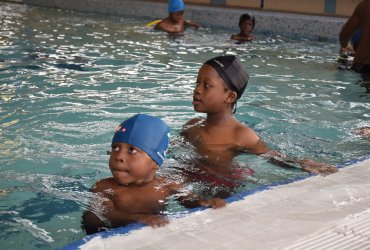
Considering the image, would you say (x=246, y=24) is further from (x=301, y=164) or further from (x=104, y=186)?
(x=104, y=186)

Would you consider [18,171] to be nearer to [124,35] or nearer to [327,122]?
[327,122]

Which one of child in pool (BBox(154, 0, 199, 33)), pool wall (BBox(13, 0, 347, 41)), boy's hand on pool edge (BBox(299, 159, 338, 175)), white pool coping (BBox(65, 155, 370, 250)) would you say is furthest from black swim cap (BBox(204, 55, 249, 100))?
pool wall (BBox(13, 0, 347, 41))

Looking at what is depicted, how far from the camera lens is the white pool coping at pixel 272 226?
2676 millimetres

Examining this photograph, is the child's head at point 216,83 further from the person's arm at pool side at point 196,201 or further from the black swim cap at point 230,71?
the person's arm at pool side at point 196,201

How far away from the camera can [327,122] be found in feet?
20.1

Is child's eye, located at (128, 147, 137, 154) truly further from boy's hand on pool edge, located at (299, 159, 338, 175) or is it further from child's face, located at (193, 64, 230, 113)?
boy's hand on pool edge, located at (299, 159, 338, 175)

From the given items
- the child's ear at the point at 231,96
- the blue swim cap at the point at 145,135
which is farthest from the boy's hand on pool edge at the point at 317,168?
the blue swim cap at the point at 145,135

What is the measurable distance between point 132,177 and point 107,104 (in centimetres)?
326

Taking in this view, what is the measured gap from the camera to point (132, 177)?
329 centimetres

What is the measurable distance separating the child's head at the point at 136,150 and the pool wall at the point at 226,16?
10.5 meters

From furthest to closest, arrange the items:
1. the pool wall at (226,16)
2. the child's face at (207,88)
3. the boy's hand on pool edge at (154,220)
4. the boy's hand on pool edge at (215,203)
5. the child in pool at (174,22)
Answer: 1. the pool wall at (226,16)
2. the child in pool at (174,22)
3. the child's face at (207,88)
4. the boy's hand on pool edge at (215,203)
5. the boy's hand on pool edge at (154,220)

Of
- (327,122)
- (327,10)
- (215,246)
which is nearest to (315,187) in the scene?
(215,246)

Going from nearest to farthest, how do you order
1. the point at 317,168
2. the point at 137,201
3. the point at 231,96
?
the point at 137,201 < the point at 317,168 < the point at 231,96

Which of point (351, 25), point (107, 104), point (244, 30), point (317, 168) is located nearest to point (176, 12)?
point (244, 30)
